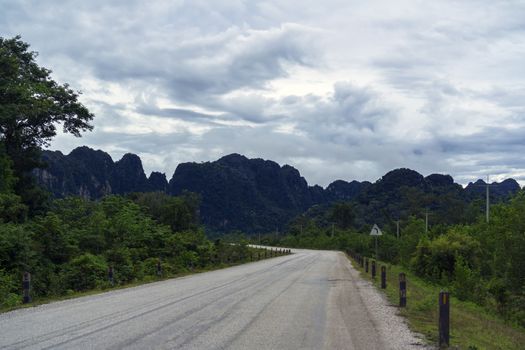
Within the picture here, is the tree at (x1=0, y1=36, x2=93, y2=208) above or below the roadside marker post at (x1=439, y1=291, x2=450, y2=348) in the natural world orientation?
above

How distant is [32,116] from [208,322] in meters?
30.6

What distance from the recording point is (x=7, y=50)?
38688 millimetres

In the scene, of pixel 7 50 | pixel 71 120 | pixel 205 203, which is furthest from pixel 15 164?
pixel 205 203

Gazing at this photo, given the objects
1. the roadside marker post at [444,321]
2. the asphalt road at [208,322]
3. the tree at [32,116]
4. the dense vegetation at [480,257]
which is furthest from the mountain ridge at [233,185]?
the roadside marker post at [444,321]

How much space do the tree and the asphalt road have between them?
22869 mm

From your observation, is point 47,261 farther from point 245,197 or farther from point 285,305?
point 245,197

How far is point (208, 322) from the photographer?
12.1 meters

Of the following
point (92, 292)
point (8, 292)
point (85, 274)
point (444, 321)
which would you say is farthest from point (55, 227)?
point (444, 321)

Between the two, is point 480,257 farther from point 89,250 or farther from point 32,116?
point 32,116

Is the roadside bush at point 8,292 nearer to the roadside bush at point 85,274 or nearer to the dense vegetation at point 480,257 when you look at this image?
the roadside bush at point 85,274

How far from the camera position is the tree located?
37.5m

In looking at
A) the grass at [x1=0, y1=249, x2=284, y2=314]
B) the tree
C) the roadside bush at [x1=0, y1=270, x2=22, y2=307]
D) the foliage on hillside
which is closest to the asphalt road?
the grass at [x1=0, y1=249, x2=284, y2=314]

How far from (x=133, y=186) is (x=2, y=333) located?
126568mm

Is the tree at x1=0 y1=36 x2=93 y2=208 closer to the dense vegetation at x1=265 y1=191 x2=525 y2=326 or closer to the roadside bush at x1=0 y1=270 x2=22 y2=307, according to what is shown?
the roadside bush at x1=0 y1=270 x2=22 y2=307
